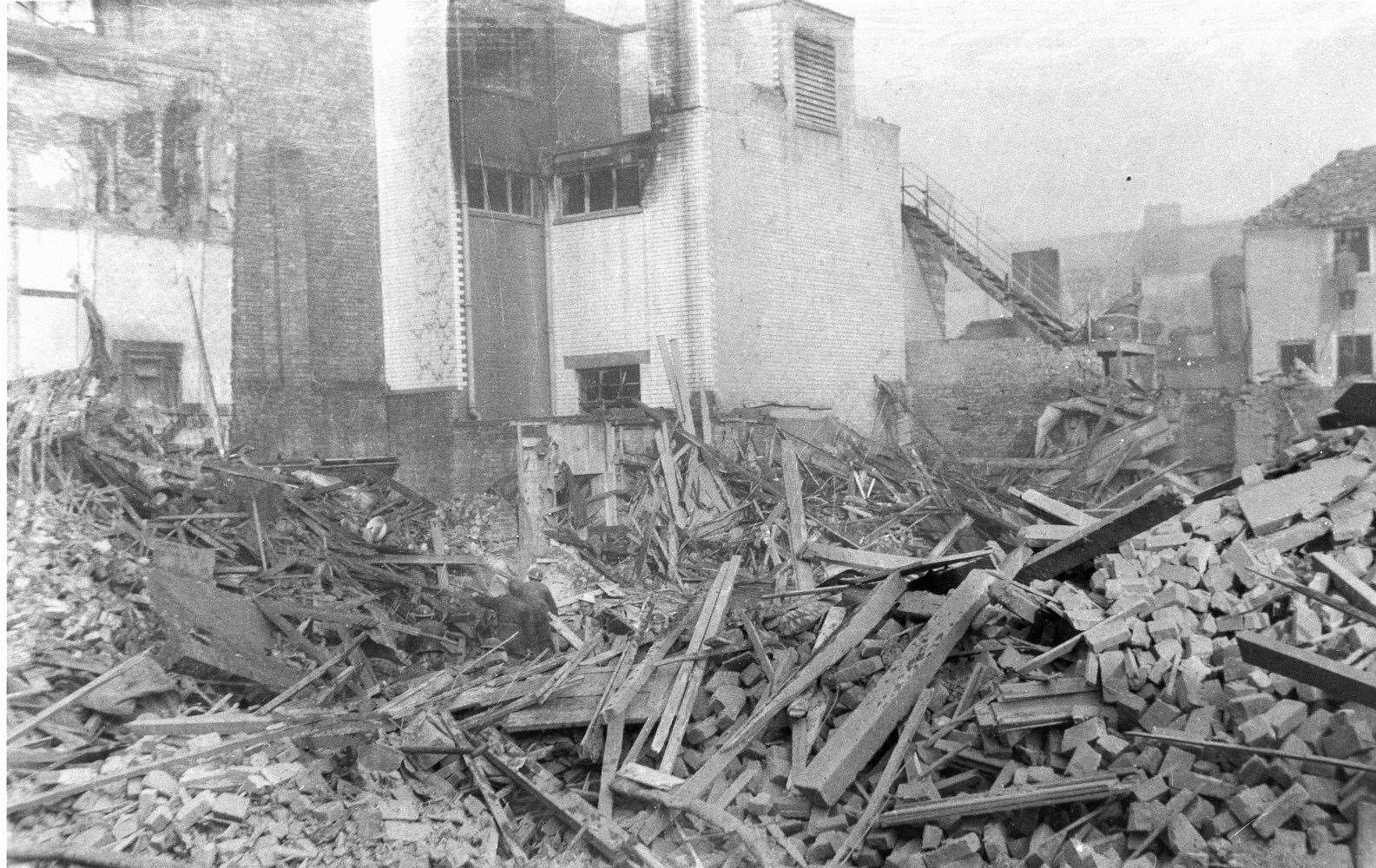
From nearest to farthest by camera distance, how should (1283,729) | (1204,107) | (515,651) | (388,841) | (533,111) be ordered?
(1283,729) < (388,841) < (515,651) < (1204,107) < (533,111)

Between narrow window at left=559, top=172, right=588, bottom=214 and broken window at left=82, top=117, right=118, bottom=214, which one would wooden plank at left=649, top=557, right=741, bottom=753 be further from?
broken window at left=82, top=117, right=118, bottom=214

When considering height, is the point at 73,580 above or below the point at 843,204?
below

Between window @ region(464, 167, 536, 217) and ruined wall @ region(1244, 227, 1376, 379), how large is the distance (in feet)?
18.6

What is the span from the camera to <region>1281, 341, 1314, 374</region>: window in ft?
24.7

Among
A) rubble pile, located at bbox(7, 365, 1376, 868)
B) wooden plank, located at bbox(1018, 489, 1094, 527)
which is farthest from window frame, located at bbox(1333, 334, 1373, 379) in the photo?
wooden plank, located at bbox(1018, 489, 1094, 527)

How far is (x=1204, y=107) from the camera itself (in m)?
7.42

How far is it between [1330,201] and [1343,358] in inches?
48.4

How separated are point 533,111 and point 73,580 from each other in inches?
190

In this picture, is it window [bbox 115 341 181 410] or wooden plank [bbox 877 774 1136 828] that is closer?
wooden plank [bbox 877 774 1136 828]

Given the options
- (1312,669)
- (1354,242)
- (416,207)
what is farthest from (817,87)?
(1312,669)

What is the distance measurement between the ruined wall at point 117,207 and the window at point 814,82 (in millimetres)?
4421

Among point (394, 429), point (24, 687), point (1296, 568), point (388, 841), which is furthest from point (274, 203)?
point (1296, 568)

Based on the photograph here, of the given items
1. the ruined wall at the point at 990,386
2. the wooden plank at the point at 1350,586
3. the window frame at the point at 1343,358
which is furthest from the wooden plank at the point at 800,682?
the window frame at the point at 1343,358

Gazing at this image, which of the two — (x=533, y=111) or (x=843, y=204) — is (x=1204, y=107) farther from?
(x=533, y=111)
